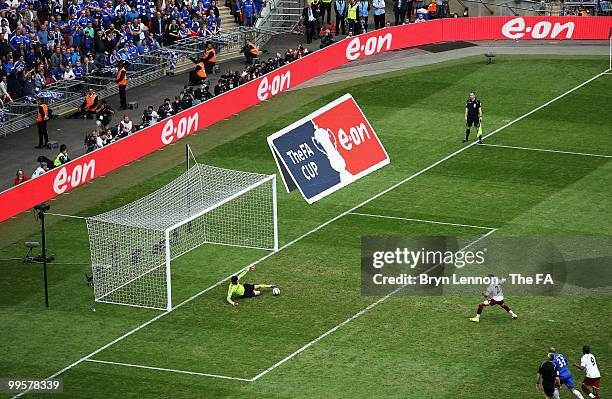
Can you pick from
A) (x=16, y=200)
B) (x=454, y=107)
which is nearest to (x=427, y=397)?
(x=16, y=200)

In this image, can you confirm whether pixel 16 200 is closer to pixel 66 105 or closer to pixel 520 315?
pixel 66 105

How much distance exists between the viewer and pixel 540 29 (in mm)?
68188

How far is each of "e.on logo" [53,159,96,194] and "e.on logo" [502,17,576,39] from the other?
27272 millimetres

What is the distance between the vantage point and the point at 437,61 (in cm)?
→ 6662

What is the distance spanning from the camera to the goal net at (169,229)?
40875 millimetres

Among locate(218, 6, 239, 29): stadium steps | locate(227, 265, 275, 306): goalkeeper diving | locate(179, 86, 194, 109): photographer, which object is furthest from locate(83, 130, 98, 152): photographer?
locate(218, 6, 239, 29): stadium steps

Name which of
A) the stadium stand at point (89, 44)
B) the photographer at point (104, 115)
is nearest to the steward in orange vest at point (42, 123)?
the photographer at point (104, 115)

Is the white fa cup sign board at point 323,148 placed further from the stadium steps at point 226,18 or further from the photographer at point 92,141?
the stadium steps at point 226,18

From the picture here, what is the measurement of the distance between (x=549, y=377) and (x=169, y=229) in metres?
12.6

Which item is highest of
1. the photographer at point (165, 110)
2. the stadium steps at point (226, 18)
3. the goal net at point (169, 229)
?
the stadium steps at point (226, 18)

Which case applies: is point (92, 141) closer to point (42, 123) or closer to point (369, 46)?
point (42, 123)

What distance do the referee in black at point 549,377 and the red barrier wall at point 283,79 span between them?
20.8 metres

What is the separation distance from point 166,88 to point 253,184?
1901cm

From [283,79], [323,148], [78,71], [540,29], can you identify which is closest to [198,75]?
[283,79]
